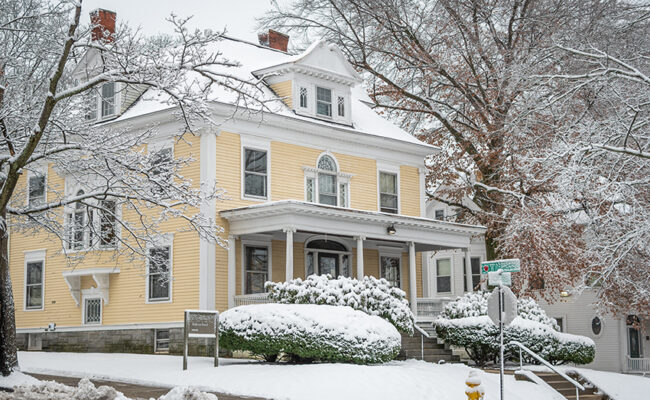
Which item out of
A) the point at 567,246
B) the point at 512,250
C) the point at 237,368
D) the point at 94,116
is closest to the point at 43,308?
the point at 94,116

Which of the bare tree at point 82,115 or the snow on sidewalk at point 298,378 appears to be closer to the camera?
the bare tree at point 82,115

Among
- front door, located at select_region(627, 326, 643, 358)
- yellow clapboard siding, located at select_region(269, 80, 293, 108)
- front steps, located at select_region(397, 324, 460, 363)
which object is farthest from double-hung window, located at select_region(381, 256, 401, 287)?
front door, located at select_region(627, 326, 643, 358)

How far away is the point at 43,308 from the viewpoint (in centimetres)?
2658

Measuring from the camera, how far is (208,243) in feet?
73.7

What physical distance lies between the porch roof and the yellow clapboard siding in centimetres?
440

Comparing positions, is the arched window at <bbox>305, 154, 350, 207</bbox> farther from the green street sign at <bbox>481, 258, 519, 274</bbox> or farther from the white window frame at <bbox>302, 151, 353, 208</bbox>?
the green street sign at <bbox>481, 258, 519, 274</bbox>

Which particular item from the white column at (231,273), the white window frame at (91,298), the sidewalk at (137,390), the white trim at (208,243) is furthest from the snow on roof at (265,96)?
the sidewalk at (137,390)

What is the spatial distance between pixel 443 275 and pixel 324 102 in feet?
46.0

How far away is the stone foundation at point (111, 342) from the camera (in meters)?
22.3

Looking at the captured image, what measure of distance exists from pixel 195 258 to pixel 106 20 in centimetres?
858

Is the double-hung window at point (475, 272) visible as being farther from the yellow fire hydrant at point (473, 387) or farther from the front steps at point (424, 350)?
the yellow fire hydrant at point (473, 387)

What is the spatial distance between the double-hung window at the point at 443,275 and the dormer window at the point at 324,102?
525 inches

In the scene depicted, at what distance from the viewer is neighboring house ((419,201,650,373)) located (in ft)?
115

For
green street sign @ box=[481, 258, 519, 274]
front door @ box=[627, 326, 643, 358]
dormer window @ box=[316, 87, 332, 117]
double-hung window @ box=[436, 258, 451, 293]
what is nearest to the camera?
green street sign @ box=[481, 258, 519, 274]
